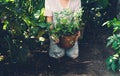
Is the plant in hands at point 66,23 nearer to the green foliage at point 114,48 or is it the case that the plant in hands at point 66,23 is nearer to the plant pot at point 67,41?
the plant pot at point 67,41

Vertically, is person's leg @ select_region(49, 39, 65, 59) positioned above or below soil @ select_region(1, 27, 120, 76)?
above

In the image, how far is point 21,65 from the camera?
11.4 feet

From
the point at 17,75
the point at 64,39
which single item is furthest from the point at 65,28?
the point at 17,75

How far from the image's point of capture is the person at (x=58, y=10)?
11.5 feet

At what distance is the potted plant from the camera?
343cm

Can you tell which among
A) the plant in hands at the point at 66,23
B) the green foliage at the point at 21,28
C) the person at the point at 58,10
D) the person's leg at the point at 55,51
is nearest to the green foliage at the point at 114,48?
the plant in hands at the point at 66,23

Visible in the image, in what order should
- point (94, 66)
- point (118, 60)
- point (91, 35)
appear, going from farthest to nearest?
1. point (91, 35)
2. point (94, 66)
3. point (118, 60)

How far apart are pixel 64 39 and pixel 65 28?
129 mm

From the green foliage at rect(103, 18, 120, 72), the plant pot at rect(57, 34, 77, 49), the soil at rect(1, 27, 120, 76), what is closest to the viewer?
the green foliage at rect(103, 18, 120, 72)

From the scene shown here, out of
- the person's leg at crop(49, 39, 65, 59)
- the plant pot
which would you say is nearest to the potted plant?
the plant pot

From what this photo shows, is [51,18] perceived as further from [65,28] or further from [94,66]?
[94,66]

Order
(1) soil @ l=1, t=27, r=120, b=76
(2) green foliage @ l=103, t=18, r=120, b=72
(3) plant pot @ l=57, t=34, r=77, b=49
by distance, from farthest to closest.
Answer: (3) plant pot @ l=57, t=34, r=77, b=49 → (1) soil @ l=1, t=27, r=120, b=76 → (2) green foliage @ l=103, t=18, r=120, b=72

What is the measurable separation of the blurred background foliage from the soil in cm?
11

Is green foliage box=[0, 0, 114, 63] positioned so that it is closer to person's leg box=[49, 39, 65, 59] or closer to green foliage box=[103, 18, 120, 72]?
person's leg box=[49, 39, 65, 59]
